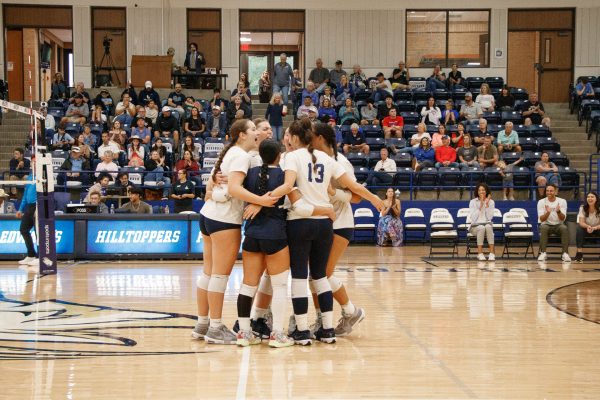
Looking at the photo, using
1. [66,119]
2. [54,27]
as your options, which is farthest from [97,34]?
[66,119]

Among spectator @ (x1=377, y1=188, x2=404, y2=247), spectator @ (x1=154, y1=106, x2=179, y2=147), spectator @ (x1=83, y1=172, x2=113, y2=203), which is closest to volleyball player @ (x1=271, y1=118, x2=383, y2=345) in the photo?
spectator @ (x1=83, y1=172, x2=113, y2=203)

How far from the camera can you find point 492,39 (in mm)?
26922

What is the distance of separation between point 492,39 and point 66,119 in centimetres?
1373

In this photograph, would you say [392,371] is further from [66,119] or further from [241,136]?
[66,119]

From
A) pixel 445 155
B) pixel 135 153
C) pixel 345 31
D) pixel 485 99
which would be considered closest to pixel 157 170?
pixel 135 153

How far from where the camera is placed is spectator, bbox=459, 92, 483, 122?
22641 millimetres

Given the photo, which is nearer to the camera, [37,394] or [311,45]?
[37,394]

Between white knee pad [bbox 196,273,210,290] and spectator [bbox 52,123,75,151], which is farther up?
spectator [bbox 52,123,75,151]

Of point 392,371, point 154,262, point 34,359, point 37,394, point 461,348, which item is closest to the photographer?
point 37,394

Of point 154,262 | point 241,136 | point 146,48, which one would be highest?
point 146,48

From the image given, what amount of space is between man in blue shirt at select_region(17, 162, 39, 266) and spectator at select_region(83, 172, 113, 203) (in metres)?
2.85

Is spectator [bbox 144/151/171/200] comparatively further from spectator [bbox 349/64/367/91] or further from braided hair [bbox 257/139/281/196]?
braided hair [bbox 257/139/281/196]

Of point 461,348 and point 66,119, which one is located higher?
point 66,119

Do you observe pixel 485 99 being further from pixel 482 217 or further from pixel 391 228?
pixel 482 217
